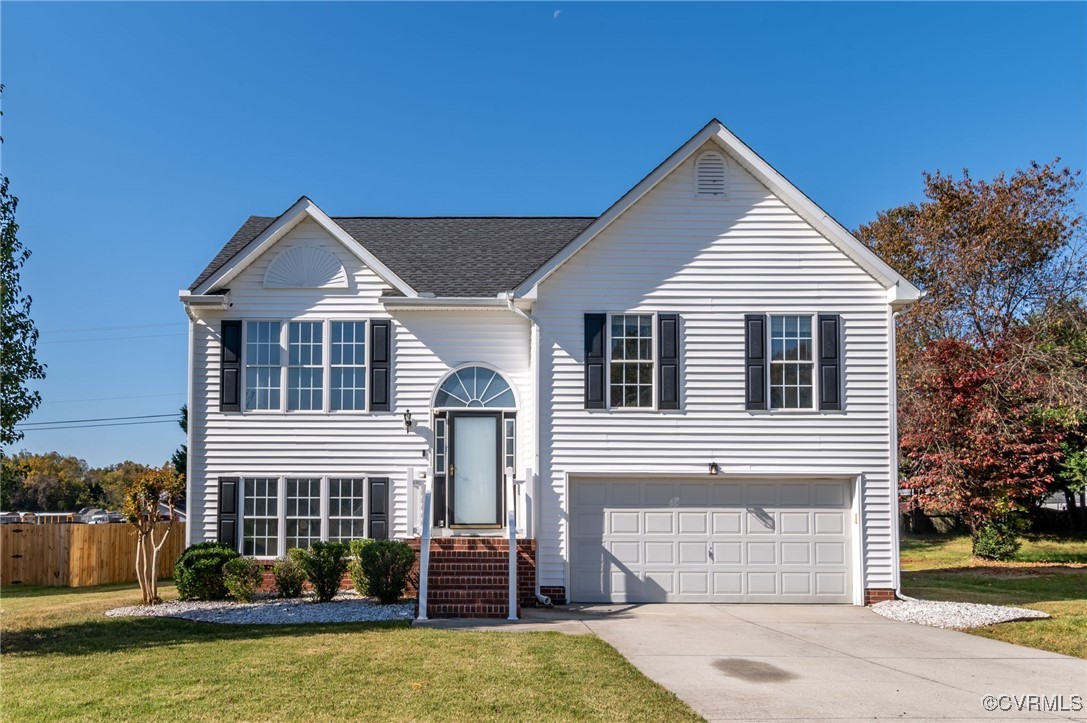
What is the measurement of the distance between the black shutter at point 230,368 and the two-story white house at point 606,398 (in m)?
0.03

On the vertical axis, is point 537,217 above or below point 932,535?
above

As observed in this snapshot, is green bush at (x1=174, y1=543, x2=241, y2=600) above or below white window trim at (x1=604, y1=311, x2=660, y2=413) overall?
below

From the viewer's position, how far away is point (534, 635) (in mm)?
11781

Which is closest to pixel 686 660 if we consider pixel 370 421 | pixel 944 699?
pixel 944 699

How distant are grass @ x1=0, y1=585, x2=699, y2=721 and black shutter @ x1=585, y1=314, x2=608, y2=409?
16.5 ft

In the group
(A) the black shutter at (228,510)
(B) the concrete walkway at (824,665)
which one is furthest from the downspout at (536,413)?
(A) the black shutter at (228,510)

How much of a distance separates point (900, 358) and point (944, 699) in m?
21.7

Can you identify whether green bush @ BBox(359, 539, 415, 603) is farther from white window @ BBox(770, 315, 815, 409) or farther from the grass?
white window @ BBox(770, 315, 815, 409)

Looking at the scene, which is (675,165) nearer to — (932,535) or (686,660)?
(686,660)

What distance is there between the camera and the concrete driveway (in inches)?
328

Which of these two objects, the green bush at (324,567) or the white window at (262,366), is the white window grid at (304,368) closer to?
the white window at (262,366)

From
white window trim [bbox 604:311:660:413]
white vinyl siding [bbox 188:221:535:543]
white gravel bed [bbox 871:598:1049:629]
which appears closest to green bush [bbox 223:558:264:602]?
white vinyl siding [bbox 188:221:535:543]

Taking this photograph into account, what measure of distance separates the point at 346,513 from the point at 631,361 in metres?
5.70

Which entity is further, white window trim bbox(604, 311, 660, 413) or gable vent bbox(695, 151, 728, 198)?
gable vent bbox(695, 151, 728, 198)
